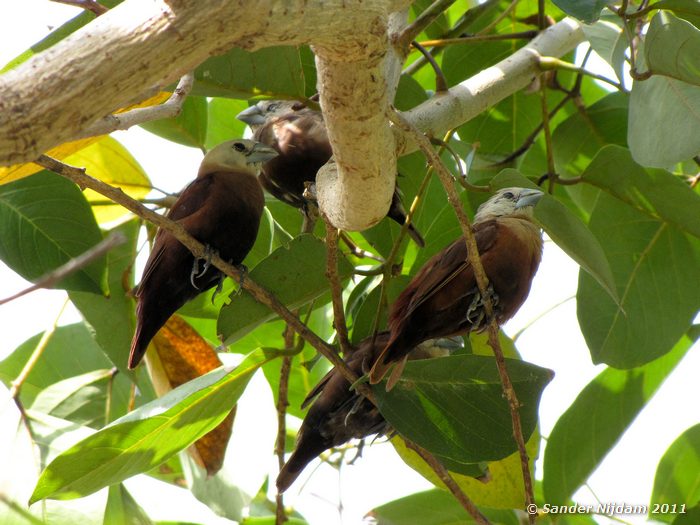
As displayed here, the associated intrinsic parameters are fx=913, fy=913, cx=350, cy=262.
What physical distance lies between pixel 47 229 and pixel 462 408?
1.46 metres

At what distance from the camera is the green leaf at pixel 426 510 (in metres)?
3.44

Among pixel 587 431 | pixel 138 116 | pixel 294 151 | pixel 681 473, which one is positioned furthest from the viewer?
pixel 294 151

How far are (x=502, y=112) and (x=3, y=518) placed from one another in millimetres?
2561

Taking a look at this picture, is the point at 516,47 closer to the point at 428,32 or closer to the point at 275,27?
the point at 428,32

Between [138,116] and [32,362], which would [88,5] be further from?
[32,362]

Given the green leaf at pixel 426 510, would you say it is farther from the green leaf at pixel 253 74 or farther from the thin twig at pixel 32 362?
the green leaf at pixel 253 74

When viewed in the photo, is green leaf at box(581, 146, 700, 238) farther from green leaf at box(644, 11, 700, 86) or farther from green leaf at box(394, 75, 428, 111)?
green leaf at box(394, 75, 428, 111)

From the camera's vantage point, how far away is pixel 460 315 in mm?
2879

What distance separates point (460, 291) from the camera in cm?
284

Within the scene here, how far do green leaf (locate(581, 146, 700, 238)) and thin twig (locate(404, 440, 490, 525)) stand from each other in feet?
3.49

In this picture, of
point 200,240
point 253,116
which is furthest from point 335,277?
point 253,116

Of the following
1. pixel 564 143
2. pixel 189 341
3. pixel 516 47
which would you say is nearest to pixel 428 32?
pixel 516 47

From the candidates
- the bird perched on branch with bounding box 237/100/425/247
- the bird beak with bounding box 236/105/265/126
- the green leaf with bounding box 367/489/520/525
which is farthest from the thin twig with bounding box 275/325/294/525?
the bird beak with bounding box 236/105/265/126

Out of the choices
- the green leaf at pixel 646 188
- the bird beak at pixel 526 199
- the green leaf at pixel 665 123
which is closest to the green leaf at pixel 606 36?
the green leaf at pixel 665 123
